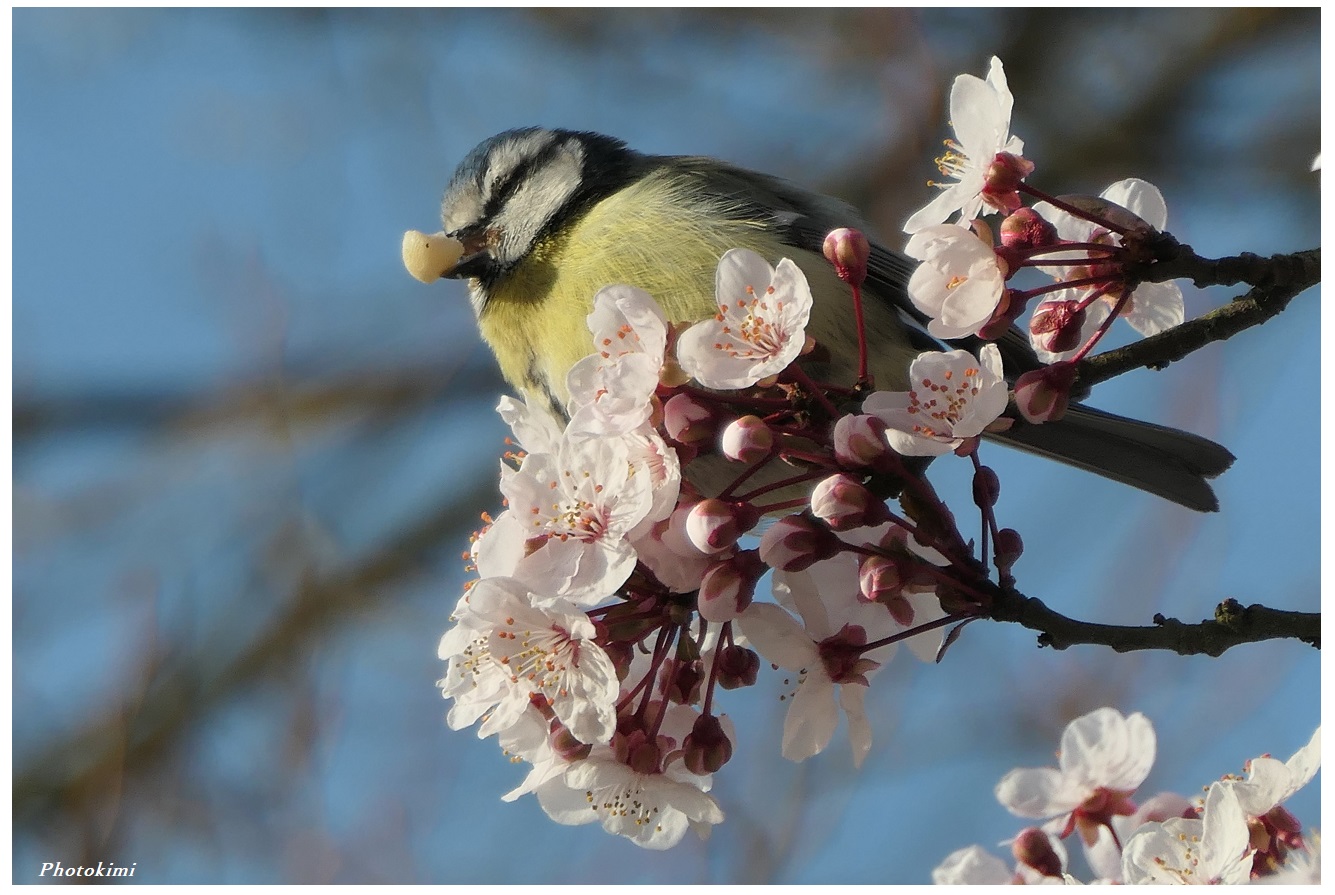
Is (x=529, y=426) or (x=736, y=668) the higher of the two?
(x=529, y=426)

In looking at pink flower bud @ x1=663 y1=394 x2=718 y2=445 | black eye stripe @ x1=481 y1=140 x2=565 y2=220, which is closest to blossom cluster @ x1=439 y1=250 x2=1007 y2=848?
pink flower bud @ x1=663 y1=394 x2=718 y2=445

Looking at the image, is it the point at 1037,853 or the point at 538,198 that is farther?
the point at 538,198

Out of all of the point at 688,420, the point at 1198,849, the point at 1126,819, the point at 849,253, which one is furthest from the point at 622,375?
the point at 1126,819

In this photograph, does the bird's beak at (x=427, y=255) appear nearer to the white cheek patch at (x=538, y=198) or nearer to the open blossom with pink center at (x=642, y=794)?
the white cheek patch at (x=538, y=198)

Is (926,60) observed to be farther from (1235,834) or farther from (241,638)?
(1235,834)

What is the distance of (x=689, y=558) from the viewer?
4.45 ft

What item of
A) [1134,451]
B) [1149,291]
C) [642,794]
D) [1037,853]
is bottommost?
[1037,853]

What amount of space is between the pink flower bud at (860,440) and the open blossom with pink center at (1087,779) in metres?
0.63

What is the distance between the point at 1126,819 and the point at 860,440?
0.77m

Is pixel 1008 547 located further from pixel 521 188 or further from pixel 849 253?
pixel 521 188

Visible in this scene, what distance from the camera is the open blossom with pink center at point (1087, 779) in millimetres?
1678

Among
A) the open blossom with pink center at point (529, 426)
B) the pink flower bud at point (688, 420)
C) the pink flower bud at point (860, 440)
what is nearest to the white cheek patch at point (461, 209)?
the open blossom with pink center at point (529, 426)

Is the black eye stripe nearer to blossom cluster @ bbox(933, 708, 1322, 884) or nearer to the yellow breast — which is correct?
the yellow breast

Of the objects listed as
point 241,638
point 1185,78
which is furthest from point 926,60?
point 241,638
